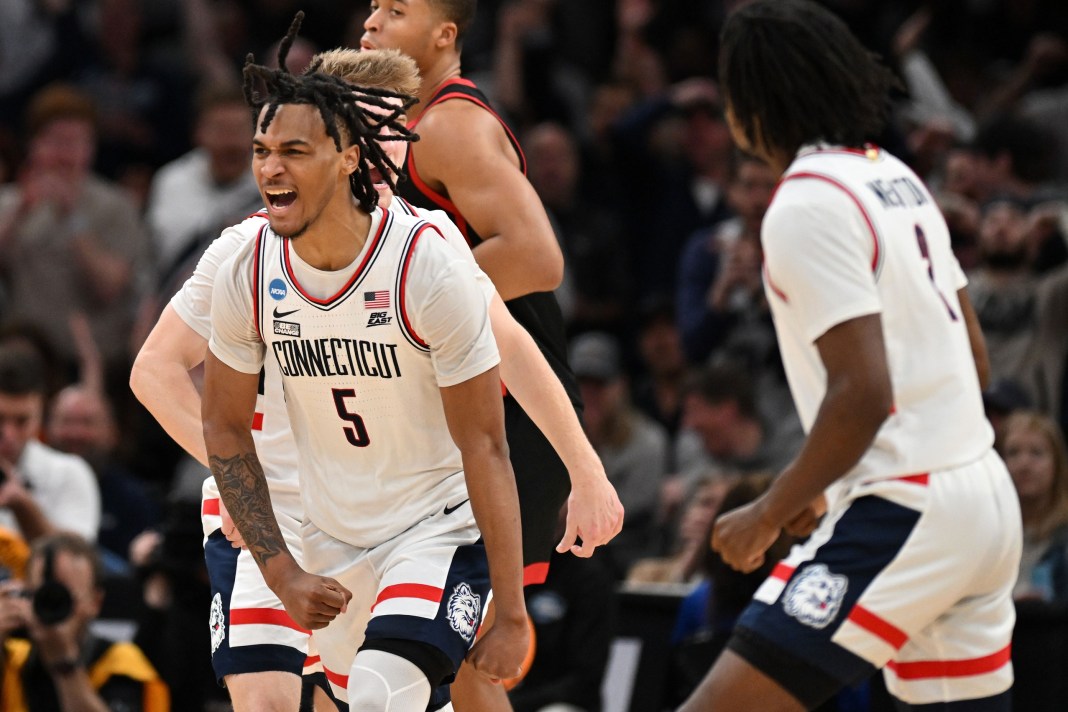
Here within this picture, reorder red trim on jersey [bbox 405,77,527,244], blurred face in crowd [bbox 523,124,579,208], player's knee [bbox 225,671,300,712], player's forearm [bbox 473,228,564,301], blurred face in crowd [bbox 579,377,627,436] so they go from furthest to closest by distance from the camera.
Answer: blurred face in crowd [bbox 523,124,579,208] → blurred face in crowd [bbox 579,377,627,436] → red trim on jersey [bbox 405,77,527,244] → player's forearm [bbox 473,228,564,301] → player's knee [bbox 225,671,300,712]

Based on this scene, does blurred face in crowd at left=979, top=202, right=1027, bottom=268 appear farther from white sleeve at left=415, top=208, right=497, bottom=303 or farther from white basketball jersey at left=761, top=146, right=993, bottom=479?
white sleeve at left=415, top=208, right=497, bottom=303

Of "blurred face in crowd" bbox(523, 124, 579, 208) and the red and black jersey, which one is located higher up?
the red and black jersey

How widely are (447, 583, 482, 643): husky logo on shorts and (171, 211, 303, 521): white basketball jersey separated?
72 centimetres

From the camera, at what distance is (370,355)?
166 inches

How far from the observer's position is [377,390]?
4.25 m

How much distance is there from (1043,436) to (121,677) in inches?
158

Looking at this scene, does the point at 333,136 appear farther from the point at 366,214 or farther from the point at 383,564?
the point at 383,564

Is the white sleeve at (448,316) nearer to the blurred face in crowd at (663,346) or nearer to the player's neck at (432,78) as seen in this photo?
the player's neck at (432,78)

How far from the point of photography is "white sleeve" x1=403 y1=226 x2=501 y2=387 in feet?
13.6

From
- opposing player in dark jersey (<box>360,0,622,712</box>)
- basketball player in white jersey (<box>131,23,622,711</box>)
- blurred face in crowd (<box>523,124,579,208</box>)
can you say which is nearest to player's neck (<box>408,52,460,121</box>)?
opposing player in dark jersey (<box>360,0,622,712</box>)

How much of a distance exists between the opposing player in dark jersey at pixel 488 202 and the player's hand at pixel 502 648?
2.00ft

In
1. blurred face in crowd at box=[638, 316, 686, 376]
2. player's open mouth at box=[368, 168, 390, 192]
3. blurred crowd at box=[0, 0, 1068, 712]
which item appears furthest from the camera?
blurred face in crowd at box=[638, 316, 686, 376]

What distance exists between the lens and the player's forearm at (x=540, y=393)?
436 centimetres

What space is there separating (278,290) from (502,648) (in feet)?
3.47
